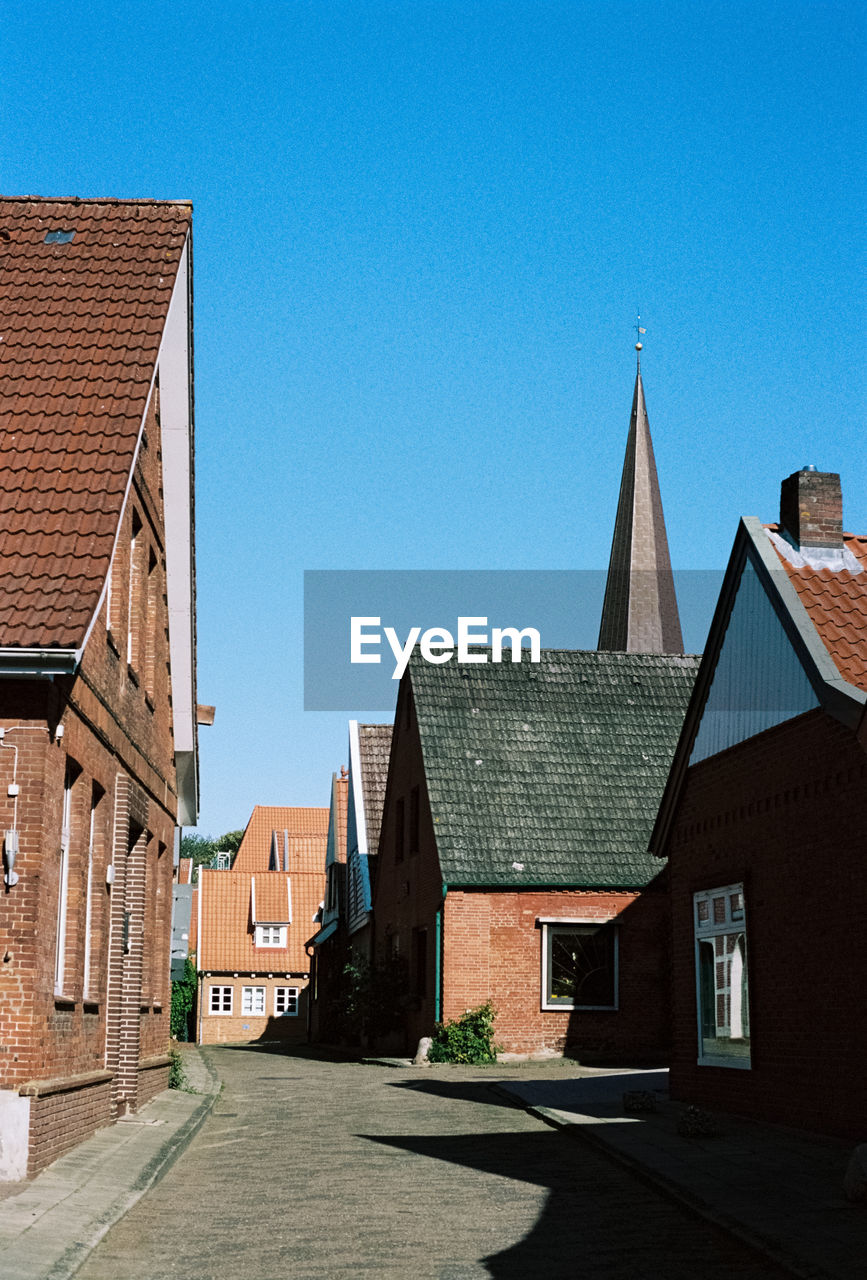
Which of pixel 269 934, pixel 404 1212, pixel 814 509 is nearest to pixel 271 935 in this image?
pixel 269 934

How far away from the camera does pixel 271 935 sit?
2112 inches

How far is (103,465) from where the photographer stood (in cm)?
1239

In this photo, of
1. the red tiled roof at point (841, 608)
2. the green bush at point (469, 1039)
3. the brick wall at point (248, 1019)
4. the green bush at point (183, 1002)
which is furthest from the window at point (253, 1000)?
the red tiled roof at point (841, 608)

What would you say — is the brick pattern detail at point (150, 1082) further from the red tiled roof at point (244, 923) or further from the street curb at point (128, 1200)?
the red tiled roof at point (244, 923)

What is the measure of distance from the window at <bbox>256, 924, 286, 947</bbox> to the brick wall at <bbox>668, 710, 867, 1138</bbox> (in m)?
38.6

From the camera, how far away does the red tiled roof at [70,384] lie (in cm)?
1122

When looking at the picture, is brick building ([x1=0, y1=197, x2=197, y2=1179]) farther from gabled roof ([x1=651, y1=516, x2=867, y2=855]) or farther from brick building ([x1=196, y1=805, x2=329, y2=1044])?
brick building ([x1=196, y1=805, x2=329, y2=1044])

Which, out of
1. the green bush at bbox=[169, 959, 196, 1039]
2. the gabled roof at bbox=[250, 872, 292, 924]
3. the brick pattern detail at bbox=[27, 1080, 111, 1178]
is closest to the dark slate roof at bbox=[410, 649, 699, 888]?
the brick pattern detail at bbox=[27, 1080, 111, 1178]

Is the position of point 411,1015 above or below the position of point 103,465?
below

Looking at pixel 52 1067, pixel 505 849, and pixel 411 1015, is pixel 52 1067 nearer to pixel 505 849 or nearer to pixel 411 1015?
pixel 505 849

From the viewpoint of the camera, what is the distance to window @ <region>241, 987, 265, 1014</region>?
52.3m

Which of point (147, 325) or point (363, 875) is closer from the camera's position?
point (147, 325)

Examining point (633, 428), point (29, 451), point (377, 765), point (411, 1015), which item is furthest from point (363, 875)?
point (633, 428)

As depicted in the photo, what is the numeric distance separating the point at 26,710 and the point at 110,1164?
3590 millimetres
